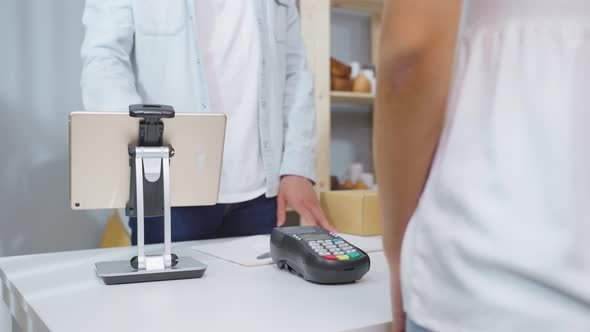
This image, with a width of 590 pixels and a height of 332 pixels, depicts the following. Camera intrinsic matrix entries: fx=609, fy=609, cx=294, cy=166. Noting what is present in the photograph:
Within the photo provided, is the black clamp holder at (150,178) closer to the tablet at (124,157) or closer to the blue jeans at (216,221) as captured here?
the tablet at (124,157)

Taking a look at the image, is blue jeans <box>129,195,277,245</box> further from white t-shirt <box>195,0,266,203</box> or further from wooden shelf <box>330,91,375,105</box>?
wooden shelf <box>330,91,375,105</box>

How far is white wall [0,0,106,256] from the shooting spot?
210cm

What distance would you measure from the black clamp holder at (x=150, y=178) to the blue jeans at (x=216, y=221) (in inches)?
13.3

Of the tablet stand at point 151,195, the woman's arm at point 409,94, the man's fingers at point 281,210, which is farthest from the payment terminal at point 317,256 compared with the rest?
the man's fingers at point 281,210

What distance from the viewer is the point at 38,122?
214cm

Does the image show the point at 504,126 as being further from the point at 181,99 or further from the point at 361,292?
the point at 181,99

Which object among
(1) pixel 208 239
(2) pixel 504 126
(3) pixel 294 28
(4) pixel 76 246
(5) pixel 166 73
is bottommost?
(4) pixel 76 246

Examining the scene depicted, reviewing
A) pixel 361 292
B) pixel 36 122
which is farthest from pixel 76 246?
pixel 361 292

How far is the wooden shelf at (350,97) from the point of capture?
2.49m

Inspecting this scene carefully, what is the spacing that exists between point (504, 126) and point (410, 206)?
0.40 ft

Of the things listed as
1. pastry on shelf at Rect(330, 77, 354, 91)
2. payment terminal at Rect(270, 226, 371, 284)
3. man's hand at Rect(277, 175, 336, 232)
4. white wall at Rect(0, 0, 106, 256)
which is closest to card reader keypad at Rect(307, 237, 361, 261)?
payment terminal at Rect(270, 226, 371, 284)

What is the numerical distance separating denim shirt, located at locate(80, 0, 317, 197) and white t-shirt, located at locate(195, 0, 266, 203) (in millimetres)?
18

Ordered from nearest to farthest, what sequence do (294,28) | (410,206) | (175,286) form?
(410,206) → (175,286) → (294,28)

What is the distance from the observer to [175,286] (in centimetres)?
92
